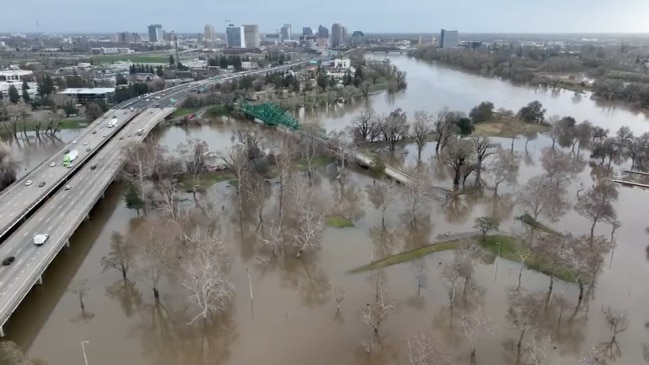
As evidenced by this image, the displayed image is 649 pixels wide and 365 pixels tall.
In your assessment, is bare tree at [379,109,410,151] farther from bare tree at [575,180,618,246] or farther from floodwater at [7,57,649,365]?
bare tree at [575,180,618,246]

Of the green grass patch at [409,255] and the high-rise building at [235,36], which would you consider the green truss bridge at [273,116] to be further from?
the high-rise building at [235,36]

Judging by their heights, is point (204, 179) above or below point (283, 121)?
below

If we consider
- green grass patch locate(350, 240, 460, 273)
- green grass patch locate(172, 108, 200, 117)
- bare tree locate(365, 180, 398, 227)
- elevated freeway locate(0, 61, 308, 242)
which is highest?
green grass patch locate(172, 108, 200, 117)

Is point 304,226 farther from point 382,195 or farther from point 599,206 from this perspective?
point 599,206

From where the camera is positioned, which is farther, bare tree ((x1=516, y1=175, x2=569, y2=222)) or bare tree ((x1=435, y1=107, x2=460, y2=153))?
bare tree ((x1=435, y1=107, x2=460, y2=153))

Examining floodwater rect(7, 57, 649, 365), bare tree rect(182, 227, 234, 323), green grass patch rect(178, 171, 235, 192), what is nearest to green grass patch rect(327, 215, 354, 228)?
floodwater rect(7, 57, 649, 365)

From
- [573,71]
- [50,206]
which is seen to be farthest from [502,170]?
[573,71]

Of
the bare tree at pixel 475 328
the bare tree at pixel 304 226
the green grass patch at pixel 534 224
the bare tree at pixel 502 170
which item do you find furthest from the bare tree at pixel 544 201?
the bare tree at pixel 304 226
